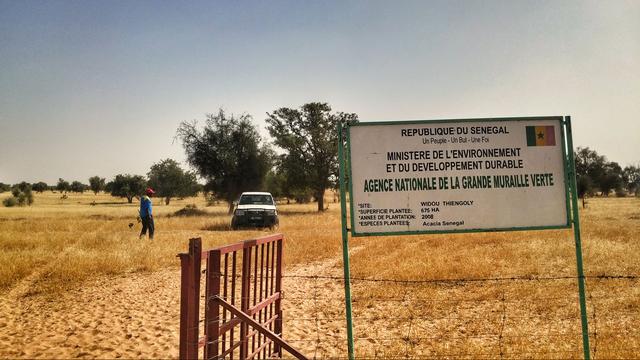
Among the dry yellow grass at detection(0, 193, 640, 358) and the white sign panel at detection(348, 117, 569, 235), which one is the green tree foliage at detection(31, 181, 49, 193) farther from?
the white sign panel at detection(348, 117, 569, 235)

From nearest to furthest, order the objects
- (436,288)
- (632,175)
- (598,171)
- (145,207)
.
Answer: (436,288)
(145,207)
(598,171)
(632,175)

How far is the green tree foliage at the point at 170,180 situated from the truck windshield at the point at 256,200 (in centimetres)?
5211

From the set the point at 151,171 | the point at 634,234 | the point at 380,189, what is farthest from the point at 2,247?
the point at 151,171

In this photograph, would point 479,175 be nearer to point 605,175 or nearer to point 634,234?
point 634,234

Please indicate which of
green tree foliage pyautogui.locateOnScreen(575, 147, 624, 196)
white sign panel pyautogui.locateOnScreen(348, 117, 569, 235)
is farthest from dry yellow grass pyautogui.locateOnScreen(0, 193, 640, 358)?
green tree foliage pyautogui.locateOnScreen(575, 147, 624, 196)

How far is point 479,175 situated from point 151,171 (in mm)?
80494

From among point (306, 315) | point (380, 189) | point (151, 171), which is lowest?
point (306, 315)

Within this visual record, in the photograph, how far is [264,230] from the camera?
20.2 meters

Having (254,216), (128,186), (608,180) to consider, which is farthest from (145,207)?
(608,180)

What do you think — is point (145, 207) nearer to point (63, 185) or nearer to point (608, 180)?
point (608, 180)

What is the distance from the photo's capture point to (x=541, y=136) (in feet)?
15.1

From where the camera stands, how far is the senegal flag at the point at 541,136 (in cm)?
459

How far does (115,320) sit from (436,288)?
20.1ft

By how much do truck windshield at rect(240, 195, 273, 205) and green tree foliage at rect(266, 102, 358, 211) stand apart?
19.4m
